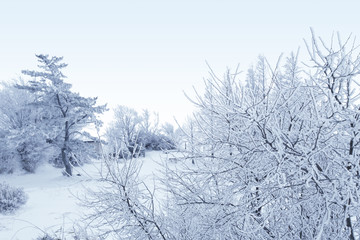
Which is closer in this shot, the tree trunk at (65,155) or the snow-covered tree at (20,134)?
the snow-covered tree at (20,134)

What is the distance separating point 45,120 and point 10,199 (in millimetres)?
11553

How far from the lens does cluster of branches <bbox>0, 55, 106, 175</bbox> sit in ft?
63.5

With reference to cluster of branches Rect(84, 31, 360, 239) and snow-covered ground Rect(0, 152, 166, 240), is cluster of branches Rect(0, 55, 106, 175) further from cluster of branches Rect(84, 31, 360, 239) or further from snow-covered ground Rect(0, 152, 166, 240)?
cluster of branches Rect(84, 31, 360, 239)

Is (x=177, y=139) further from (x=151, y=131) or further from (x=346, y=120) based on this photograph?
(x=151, y=131)

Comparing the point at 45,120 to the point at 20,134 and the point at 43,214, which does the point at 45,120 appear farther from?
the point at 43,214

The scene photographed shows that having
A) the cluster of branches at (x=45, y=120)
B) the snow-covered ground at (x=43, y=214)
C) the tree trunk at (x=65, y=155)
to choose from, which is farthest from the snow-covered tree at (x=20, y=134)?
the snow-covered ground at (x=43, y=214)

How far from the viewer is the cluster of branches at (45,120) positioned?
1936 cm

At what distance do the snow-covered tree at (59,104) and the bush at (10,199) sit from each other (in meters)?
8.53

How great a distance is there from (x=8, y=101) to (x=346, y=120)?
26378 mm

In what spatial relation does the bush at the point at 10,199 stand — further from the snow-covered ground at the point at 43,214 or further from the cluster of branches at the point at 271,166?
the cluster of branches at the point at 271,166

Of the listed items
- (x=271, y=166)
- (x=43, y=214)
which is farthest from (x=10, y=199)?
(x=271, y=166)

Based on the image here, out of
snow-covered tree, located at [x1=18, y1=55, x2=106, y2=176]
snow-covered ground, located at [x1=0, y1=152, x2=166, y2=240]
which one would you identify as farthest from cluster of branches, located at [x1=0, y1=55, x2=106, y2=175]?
snow-covered ground, located at [x1=0, y1=152, x2=166, y2=240]

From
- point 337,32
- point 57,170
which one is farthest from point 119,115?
point 337,32

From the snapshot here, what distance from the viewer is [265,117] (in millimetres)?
1613
